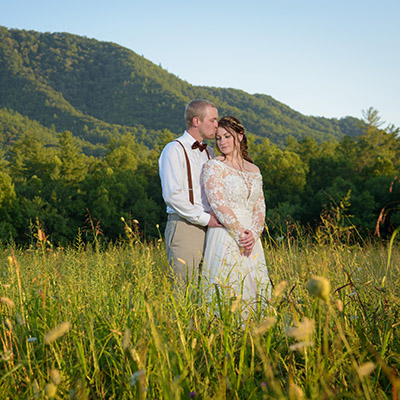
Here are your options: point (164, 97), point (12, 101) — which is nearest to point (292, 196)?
point (164, 97)

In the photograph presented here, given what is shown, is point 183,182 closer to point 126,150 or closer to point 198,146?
point 198,146

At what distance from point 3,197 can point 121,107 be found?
114469 millimetres

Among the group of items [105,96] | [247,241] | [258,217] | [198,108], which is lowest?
[247,241]

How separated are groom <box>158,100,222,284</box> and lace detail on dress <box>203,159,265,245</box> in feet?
0.52

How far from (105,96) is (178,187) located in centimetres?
15534

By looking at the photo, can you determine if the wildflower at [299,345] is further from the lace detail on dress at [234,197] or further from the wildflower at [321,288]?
the lace detail on dress at [234,197]

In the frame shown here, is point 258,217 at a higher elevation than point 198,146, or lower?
lower

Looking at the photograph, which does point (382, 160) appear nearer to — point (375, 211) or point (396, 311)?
point (375, 211)

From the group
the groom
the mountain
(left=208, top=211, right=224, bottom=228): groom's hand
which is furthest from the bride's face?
the mountain

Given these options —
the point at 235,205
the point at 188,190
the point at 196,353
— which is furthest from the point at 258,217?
the point at 196,353

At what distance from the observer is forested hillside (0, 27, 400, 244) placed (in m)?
22.2

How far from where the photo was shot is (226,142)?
12.9ft

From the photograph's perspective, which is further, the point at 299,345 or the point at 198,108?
the point at 198,108

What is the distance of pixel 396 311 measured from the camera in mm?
2375
